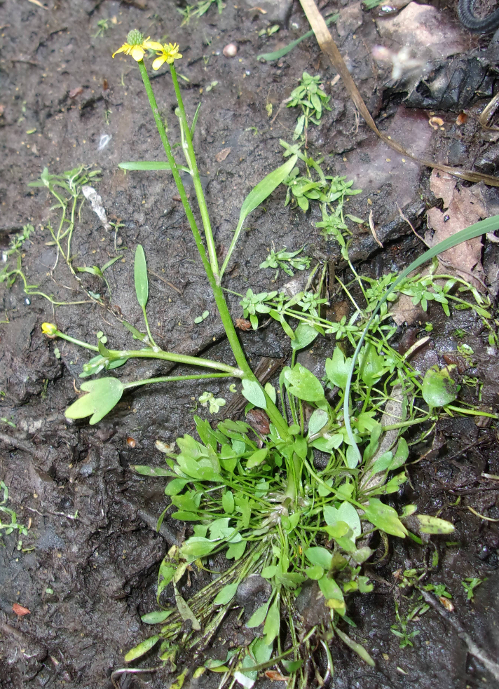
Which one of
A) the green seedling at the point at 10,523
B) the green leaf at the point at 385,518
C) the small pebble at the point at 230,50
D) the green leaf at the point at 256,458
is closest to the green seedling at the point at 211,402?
the green leaf at the point at 256,458

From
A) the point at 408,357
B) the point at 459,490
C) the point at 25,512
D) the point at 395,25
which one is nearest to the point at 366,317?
the point at 408,357

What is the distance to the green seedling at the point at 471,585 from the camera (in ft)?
5.28

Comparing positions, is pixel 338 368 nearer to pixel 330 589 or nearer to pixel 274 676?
pixel 330 589

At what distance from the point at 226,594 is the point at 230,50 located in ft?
8.08

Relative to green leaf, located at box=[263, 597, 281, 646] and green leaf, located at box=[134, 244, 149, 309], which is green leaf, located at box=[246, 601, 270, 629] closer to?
green leaf, located at box=[263, 597, 281, 646]

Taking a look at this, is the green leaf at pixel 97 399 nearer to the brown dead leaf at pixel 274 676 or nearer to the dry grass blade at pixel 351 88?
the brown dead leaf at pixel 274 676

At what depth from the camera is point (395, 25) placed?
6.62 feet

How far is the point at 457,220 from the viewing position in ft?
6.07

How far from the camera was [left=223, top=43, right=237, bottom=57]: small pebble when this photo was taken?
2.19 meters

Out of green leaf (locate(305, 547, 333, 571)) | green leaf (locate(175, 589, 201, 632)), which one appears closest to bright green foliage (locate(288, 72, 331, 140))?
green leaf (locate(305, 547, 333, 571))

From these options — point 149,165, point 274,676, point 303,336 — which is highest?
point 149,165

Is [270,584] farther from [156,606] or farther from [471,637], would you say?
[471,637]

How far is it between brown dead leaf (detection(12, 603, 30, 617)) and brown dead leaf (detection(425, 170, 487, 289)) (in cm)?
224

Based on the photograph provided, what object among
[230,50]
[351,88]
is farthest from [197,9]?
[351,88]
